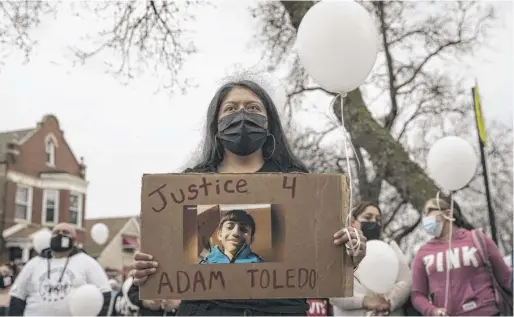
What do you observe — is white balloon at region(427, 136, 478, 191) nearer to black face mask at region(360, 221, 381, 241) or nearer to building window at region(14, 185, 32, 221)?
black face mask at region(360, 221, 381, 241)

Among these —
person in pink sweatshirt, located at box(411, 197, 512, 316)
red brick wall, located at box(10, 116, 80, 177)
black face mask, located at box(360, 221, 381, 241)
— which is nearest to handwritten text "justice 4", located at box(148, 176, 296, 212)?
person in pink sweatshirt, located at box(411, 197, 512, 316)

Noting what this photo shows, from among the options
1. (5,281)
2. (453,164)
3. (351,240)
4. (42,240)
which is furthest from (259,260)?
(42,240)

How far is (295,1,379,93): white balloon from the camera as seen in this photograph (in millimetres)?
3230

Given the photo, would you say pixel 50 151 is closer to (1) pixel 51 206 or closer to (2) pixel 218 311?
(1) pixel 51 206

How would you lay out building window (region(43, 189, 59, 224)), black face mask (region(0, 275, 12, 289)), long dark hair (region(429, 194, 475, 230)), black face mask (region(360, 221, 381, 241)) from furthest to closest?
building window (region(43, 189, 59, 224)) → black face mask (region(0, 275, 12, 289)) → black face mask (region(360, 221, 381, 241)) → long dark hair (region(429, 194, 475, 230))

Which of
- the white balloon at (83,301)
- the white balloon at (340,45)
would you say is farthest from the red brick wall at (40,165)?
the white balloon at (340,45)

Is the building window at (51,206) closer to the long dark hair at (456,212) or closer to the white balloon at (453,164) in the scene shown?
the white balloon at (453,164)

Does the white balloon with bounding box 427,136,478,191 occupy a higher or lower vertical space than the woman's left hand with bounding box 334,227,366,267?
higher

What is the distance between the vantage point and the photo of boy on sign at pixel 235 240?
209 cm

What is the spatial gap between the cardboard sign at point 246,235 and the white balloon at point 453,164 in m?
3.70

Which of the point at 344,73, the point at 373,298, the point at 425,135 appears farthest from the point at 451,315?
the point at 425,135

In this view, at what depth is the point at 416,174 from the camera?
951cm

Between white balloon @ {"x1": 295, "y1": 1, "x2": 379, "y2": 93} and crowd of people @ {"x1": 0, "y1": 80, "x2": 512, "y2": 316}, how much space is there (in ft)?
2.63

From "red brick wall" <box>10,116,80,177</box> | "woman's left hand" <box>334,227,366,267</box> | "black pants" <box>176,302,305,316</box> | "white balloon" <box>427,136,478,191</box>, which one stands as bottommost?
"black pants" <box>176,302,305,316</box>
